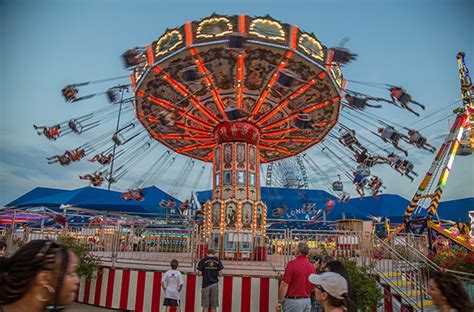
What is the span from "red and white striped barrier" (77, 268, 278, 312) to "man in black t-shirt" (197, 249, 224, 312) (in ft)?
2.61

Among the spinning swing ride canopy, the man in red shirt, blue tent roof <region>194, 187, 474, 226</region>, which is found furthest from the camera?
blue tent roof <region>194, 187, 474, 226</region>

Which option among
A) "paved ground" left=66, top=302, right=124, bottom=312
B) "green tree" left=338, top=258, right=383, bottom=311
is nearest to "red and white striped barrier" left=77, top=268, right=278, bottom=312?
"paved ground" left=66, top=302, right=124, bottom=312

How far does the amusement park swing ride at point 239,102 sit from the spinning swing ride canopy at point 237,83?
0.04 metres

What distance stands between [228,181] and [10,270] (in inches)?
555

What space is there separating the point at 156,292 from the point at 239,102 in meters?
9.53

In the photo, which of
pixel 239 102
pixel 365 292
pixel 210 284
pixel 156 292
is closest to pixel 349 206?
pixel 239 102

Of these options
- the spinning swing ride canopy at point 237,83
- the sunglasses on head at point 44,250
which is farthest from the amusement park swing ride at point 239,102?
the sunglasses on head at point 44,250

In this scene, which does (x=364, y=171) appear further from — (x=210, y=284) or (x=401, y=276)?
(x=210, y=284)

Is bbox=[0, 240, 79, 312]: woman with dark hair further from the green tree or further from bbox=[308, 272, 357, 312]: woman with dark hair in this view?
the green tree

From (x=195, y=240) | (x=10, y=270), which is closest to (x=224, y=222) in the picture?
(x=195, y=240)

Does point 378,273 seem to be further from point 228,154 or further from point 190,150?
point 190,150

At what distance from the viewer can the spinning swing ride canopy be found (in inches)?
488

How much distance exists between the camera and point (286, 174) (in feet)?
129

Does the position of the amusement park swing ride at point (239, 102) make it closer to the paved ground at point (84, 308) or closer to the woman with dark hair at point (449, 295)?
the paved ground at point (84, 308)
